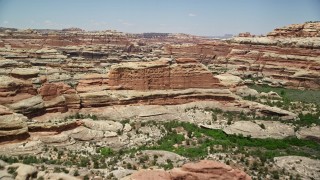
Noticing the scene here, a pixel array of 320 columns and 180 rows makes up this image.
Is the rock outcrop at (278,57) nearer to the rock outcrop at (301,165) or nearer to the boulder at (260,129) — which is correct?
the boulder at (260,129)

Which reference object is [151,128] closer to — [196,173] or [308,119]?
[196,173]

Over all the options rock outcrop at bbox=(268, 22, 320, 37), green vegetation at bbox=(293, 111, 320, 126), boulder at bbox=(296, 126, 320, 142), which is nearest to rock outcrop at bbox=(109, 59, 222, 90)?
green vegetation at bbox=(293, 111, 320, 126)

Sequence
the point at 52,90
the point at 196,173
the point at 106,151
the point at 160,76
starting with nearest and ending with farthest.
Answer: the point at 196,173, the point at 106,151, the point at 52,90, the point at 160,76

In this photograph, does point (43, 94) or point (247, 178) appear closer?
point (247, 178)

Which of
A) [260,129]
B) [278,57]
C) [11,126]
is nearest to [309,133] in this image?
[260,129]

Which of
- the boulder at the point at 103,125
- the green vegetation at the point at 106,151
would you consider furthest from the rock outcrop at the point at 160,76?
the green vegetation at the point at 106,151

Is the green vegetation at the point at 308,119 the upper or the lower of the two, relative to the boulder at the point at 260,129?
lower

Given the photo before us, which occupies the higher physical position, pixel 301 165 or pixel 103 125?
pixel 103 125

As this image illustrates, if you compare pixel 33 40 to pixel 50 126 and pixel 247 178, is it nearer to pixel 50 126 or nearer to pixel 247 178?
pixel 50 126

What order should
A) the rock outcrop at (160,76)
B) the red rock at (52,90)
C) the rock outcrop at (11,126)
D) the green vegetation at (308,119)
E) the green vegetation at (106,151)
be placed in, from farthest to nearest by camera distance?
the green vegetation at (308,119) → the rock outcrop at (160,76) → the red rock at (52,90) → the green vegetation at (106,151) → the rock outcrop at (11,126)

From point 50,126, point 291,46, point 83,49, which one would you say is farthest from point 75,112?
point 83,49

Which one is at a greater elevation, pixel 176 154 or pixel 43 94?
pixel 43 94
